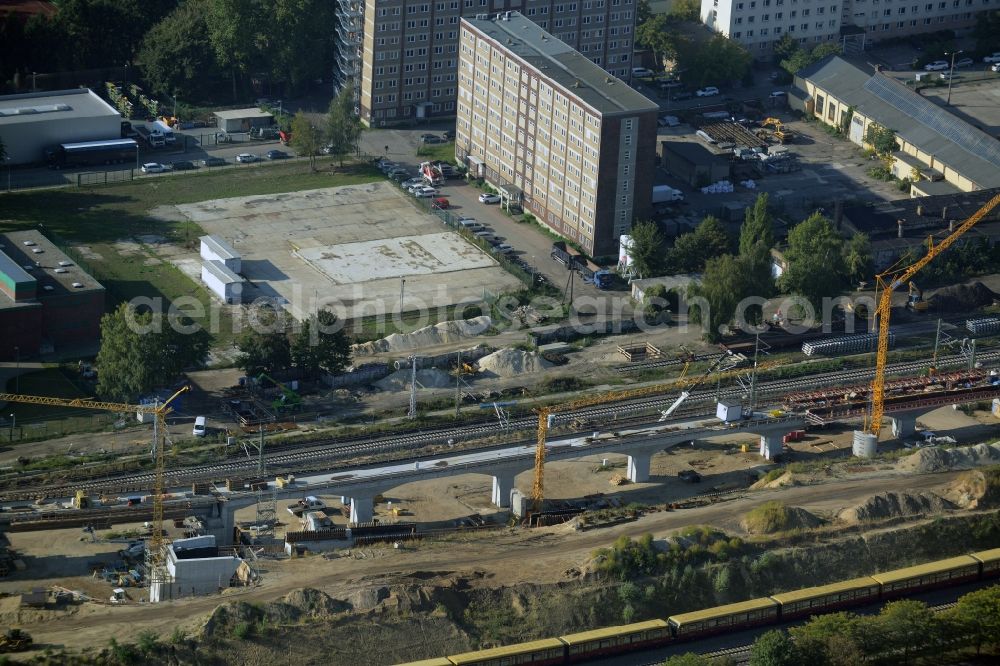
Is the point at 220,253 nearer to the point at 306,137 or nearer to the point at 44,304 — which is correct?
the point at 44,304

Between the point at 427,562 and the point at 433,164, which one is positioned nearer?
the point at 427,562

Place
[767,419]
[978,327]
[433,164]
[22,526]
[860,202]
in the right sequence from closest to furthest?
[22,526] < [767,419] < [978,327] < [860,202] < [433,164]

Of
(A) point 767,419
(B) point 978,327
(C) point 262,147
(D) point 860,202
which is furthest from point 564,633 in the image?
(C) point 262,147

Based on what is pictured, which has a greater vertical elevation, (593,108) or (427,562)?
(593,108)

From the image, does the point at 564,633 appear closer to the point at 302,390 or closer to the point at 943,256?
the point at 302,390

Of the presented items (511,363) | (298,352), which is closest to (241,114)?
(298,352)

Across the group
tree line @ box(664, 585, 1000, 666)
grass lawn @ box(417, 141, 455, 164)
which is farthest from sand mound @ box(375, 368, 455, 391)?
grass lawn @ box(417, 141, 455, 164)

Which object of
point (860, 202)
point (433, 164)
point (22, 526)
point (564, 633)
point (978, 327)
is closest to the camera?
point (564, 633)
